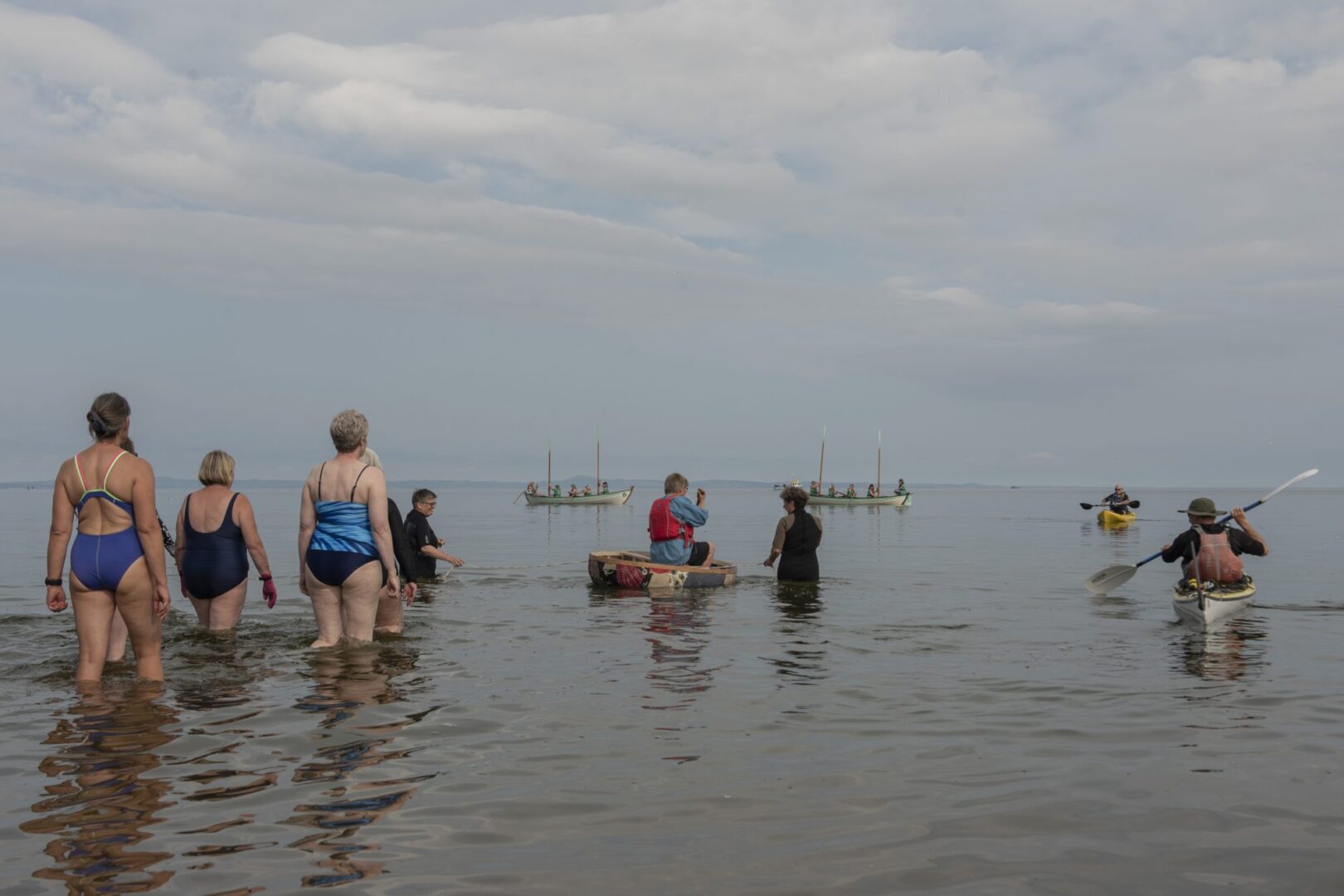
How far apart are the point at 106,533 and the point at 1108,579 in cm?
1607

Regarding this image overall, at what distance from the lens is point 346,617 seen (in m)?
9.37

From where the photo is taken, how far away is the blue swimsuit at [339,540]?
8914mm

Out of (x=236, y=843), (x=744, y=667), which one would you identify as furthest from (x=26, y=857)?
(x=744, y=667)

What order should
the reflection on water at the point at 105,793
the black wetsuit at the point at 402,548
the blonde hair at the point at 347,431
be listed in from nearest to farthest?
1. the reflection on water at the point at 105,793
2. the blonde hair at the point at 347,431
3. the black wetsuit at the point at 402,548

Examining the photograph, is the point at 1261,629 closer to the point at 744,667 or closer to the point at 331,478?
the point at 744,667

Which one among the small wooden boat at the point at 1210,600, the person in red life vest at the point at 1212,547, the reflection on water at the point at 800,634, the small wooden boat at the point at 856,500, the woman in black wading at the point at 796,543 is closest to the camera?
the reflection on water at the point at 800,634

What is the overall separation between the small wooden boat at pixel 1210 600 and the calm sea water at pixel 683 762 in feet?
1.45

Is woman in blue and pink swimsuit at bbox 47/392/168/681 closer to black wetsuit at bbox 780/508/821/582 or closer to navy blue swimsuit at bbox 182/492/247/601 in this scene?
navy blue swimsuit at bbox 182/492/247/601

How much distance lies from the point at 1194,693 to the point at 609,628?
685 cm

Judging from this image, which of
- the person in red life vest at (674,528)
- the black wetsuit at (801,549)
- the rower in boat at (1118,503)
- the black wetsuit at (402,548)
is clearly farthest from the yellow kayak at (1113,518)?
the black wetsuit at (402,548)

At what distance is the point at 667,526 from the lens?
59.5 feet

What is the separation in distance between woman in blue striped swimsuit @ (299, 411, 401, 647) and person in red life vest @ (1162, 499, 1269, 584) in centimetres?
1048

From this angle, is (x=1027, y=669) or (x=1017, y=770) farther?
(x=1027, y=669)

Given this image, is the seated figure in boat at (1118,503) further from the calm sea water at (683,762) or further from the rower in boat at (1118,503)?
the calm sea water at (683,762)
